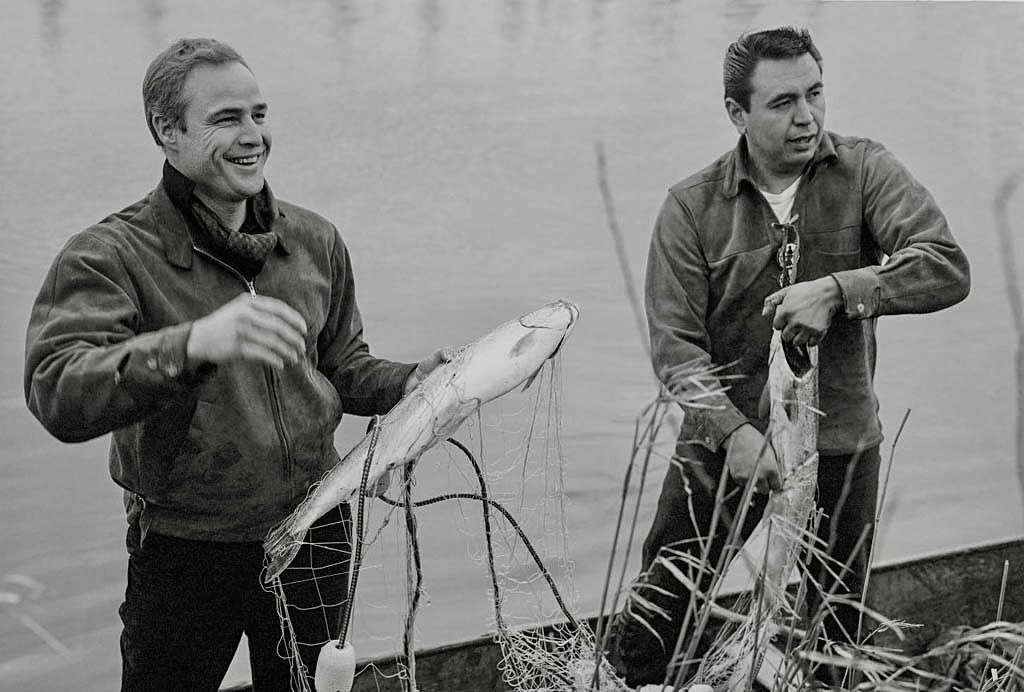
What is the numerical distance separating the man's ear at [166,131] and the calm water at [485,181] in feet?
2.85

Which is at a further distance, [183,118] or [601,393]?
[601,393]

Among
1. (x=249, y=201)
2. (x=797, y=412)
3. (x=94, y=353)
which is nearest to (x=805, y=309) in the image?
(x=797, y=412)

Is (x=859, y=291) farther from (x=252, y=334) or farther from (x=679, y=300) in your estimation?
(x=252, y=334)

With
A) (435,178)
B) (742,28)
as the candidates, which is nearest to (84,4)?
(435,178)

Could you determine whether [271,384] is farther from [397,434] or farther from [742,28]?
[742,28]

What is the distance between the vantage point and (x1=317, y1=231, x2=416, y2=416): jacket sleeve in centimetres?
214

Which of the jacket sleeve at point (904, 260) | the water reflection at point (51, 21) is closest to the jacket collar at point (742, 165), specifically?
the jacket sleeve at point (904, 260)

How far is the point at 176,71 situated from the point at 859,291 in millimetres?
1215

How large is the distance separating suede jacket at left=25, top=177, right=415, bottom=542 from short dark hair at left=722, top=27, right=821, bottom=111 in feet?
2.82

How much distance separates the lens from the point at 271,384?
2012 millimetres

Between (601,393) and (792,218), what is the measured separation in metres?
0.98

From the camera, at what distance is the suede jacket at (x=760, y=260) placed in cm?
245

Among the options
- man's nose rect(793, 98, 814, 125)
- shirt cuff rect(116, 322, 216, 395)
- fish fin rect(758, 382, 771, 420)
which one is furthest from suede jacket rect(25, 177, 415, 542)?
man's nose rect(793, 98, 814, 125)

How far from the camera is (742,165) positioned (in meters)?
2.52
